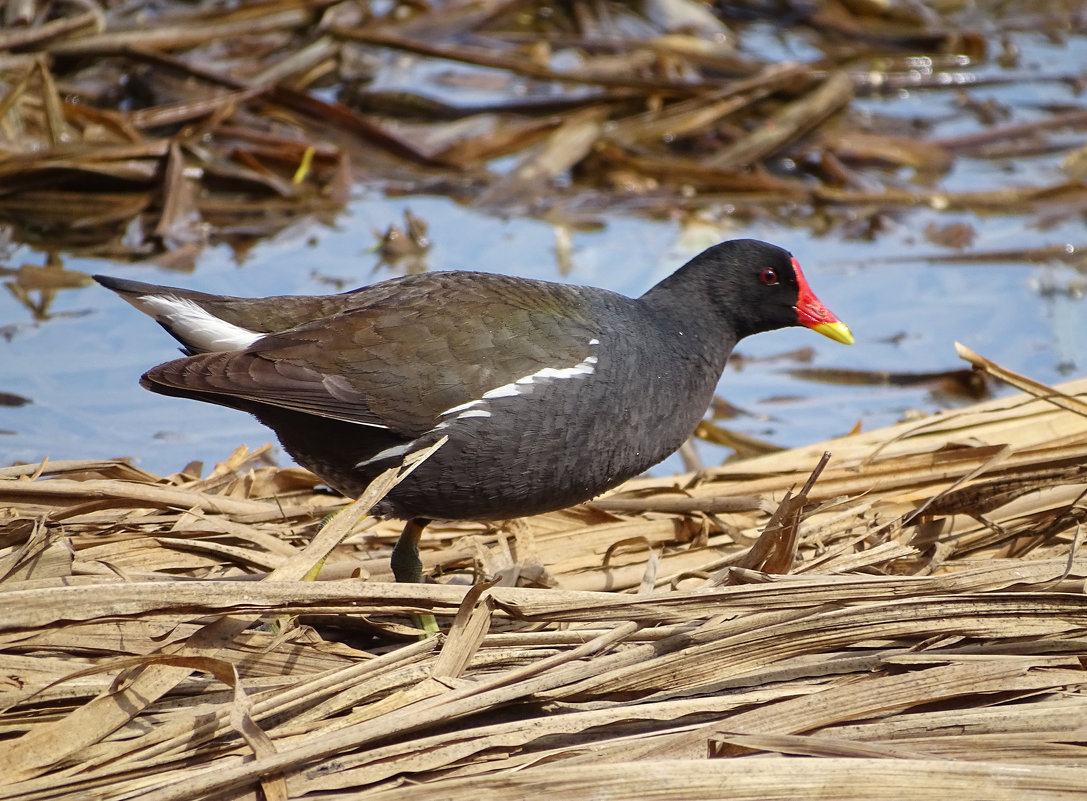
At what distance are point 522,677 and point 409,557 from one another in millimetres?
938

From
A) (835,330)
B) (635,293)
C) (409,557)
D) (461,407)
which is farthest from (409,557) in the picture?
(635,293)

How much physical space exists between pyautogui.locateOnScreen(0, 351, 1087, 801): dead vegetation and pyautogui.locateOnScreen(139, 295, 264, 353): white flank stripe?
14.9 inches

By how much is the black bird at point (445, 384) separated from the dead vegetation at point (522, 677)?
A: 31cm

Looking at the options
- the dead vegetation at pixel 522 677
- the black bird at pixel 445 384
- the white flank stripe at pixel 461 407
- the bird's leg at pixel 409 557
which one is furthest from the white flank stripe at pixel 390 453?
the dead vegetation at pixel 522 677

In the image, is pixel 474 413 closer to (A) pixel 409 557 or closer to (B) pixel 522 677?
(A) pixel 409 557

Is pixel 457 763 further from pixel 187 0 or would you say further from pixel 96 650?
pixel 187 0

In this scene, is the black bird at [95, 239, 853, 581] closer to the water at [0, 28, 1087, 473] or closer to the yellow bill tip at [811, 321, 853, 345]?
the yellow bill tip at [811, 321, 853, 345]

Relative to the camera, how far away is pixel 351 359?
278cm

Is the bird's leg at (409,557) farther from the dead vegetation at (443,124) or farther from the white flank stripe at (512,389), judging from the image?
the dead vegetation at (443,124)

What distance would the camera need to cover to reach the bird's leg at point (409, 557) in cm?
293

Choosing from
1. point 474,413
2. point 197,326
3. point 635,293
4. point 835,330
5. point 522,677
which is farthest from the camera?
point 635,293

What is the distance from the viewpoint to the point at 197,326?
289 centimetres

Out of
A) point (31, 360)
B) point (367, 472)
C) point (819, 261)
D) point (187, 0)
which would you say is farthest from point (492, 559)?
point (187, 0)

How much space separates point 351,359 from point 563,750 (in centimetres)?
115
